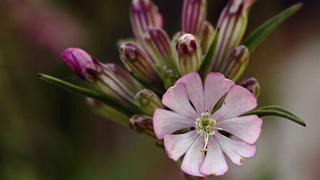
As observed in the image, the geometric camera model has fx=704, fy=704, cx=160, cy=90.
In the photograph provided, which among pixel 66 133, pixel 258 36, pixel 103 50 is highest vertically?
pixel 103 50

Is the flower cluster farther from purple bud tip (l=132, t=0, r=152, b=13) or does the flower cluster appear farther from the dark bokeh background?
the dark bokeh background

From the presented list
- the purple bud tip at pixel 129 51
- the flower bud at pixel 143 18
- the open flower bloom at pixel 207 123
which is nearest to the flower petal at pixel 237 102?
the open flower bloom at pixel 207 123

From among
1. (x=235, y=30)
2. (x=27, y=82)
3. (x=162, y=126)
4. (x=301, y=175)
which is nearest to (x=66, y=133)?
(x=27, y=82)

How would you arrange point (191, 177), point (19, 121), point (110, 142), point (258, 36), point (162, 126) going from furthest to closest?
1. point (110, 142)
2. point (19, 121)
3. point (258, 36)
4. point (191, 177)
5. point (162, 126)

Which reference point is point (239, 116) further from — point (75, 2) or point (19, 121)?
point (75, 2)

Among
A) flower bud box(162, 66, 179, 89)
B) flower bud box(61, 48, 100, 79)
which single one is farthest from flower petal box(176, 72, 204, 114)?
flower bud box(61, 48, 100, 79)

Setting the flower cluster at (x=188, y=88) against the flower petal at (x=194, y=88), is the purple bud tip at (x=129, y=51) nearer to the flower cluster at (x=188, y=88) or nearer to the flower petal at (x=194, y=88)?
the flower cluster at (x=188, y=88)
